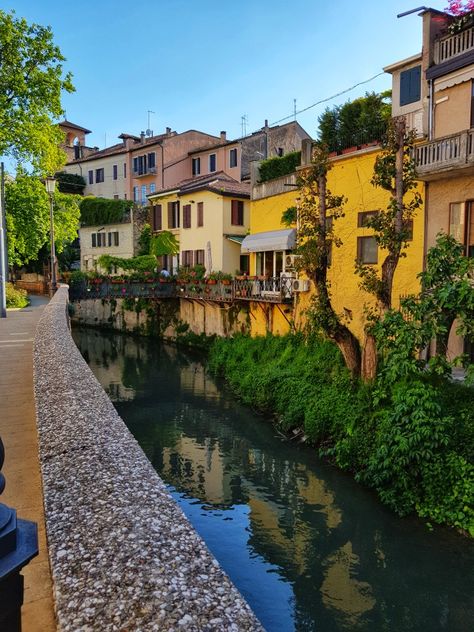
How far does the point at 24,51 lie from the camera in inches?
934

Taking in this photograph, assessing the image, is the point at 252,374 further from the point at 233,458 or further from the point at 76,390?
the point at 76,390

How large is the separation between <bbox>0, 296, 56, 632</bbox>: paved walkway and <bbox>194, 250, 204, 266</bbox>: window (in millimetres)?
22803

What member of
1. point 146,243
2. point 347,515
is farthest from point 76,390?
point 146,243

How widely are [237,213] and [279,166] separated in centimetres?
661

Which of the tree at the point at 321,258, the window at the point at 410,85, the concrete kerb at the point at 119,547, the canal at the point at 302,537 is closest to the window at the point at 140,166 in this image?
the window at the point at 410,85

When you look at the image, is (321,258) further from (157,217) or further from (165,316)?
(157,217)

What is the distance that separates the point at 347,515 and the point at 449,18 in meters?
15.7

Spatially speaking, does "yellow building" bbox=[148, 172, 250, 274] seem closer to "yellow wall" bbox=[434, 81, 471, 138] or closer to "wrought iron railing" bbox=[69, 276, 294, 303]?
"wrought iron railing" bbox=[69, 276, 294, 303]

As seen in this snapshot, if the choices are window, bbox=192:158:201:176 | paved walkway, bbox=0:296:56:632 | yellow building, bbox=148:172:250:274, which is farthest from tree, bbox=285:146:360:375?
window, bbox=192:158:201:176

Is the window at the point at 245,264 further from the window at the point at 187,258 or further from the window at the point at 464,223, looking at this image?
the window at the point at 464,223

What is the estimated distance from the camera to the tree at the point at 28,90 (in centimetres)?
2324

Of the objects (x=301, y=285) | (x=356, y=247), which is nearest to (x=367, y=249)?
(x=356, y=247)

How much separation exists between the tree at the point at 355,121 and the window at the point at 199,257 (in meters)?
12.3

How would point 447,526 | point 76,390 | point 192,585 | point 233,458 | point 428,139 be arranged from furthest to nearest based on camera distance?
point 428,139, point 233,458, point 447,526, point 76,390, point 192,585
